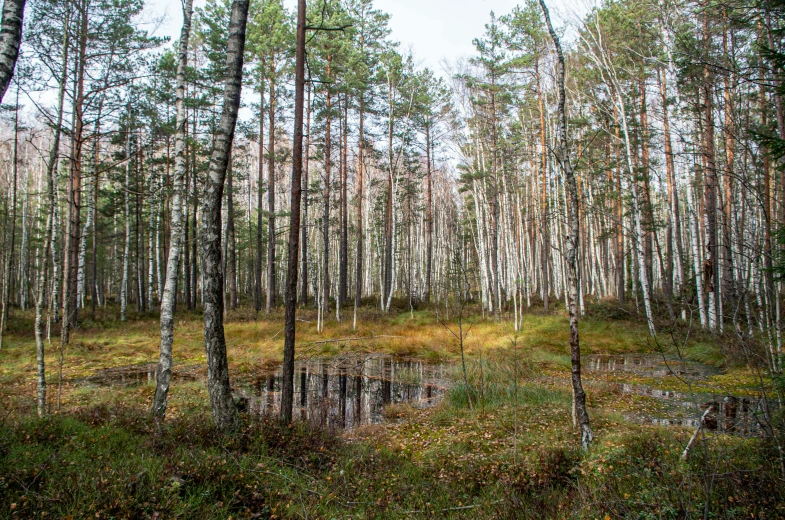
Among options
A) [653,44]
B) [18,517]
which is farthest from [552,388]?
[653,44]

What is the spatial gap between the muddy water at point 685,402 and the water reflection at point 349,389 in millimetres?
4674

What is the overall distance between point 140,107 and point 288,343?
19495mm

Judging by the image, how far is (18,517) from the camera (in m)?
2.83

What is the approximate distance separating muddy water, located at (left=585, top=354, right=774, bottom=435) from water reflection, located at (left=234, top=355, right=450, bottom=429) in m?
4.67

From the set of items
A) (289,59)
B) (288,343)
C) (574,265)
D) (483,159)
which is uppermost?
(289,59)

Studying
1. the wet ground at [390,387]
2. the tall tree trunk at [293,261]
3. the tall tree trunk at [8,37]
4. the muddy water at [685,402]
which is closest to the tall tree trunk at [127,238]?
the wet ground at [390,387]

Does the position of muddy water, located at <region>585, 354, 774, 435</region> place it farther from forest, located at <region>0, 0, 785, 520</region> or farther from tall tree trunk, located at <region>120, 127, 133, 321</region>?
tall tree trunk, located at <region>120, 127, 133, 321</region>

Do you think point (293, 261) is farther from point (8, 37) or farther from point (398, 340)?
point (398, 340)

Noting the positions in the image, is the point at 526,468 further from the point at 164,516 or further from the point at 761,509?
the point at 164,516

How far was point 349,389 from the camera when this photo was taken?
10562mm

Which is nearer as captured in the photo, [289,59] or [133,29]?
[133,29]

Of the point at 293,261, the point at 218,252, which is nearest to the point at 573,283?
the point at 293,261

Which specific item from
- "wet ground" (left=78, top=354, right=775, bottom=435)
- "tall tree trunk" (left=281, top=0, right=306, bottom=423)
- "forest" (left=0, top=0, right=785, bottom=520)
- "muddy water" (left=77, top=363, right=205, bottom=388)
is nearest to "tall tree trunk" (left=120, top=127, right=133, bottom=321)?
"forest" (left=0, top=0, right=785, bottom=520)

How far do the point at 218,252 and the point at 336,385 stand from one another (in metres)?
6.52
